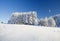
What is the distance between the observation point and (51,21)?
3.20 feet

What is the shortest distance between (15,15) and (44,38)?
516 millimetres

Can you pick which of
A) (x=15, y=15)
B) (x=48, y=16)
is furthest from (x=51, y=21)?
(x=15, y=15)

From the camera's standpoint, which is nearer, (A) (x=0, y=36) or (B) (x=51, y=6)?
(A) (x=0, y=36)

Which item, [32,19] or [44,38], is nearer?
[44,38]

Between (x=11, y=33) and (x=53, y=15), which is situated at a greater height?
(x=53, y=15)

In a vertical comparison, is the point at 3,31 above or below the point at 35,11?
below

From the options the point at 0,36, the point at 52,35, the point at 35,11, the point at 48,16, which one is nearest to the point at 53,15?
the point at 48,16

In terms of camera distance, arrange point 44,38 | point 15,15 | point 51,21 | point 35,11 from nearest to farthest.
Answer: point 44,38
point 15,15
point 51,21
point 35,11

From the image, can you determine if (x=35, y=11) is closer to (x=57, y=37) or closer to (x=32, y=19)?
(x=32, y=19)

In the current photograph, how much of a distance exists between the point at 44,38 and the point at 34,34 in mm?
56

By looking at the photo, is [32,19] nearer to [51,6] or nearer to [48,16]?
[48,16]

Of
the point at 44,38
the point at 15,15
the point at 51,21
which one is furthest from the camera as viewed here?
the point at 51,21

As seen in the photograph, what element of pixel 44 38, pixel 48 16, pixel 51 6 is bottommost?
pixel 44 38

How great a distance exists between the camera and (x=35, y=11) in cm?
108
